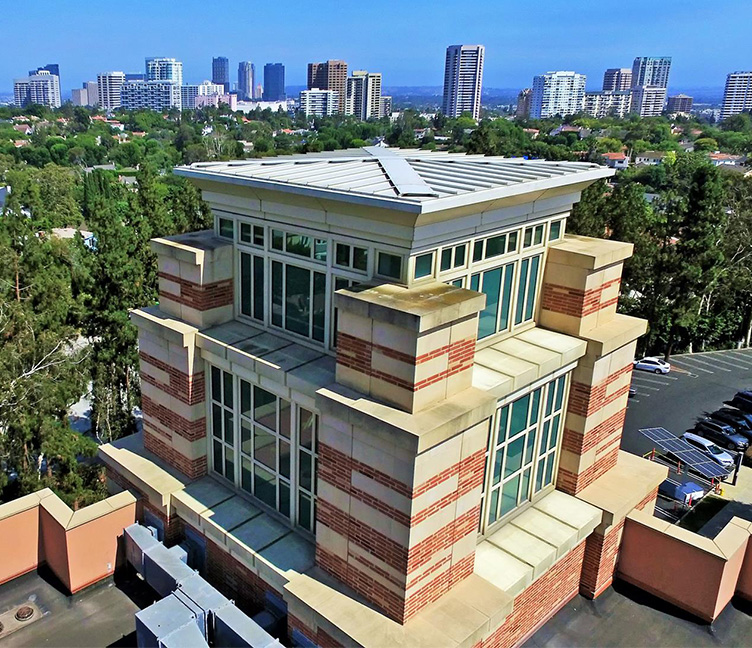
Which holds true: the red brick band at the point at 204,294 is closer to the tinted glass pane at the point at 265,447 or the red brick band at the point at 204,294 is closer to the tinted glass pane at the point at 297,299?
the tinted glass pane at the point at 297,299

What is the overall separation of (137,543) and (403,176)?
10.8 metres

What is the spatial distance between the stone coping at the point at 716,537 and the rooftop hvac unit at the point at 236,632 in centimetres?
971

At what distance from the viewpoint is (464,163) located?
17.1m

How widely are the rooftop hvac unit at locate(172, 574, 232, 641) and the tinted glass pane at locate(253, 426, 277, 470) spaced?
291cm

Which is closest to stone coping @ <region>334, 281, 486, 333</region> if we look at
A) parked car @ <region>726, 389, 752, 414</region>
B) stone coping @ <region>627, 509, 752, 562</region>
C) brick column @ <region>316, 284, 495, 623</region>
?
brick column @ <region>316, 284, 495, 623</region>

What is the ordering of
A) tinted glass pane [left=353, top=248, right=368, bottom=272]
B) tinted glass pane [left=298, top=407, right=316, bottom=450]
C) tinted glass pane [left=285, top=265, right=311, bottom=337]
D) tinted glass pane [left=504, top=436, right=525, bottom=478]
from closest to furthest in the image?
tinted glass pane [left=353, top=248, right=368, bottom=272]
tinted glass pane [left=298, top=407, right=316, bottom=450]
tinted glass pane [left=285, top=265, right=311, bottom=337]
tinted glass pane [left=504, top=436, right=525, bottom=478]

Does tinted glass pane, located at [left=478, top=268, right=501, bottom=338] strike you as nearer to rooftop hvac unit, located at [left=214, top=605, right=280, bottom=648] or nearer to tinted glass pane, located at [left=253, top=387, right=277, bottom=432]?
tinted glass pane, located at [left=253, top=387, right=277, bottom=432]

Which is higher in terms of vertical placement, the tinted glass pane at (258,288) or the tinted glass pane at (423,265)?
the tinted glass pane at (423,265)

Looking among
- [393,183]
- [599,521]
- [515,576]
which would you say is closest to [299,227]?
[393,183]

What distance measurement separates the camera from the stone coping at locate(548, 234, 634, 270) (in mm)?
15250

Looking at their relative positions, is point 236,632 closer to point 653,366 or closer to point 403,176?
point 403,176

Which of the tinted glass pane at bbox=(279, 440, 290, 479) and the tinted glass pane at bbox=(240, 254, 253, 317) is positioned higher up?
the tinted glass pane at bbox=(240, 254, 253, 317)

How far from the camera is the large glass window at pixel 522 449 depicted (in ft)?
47.3

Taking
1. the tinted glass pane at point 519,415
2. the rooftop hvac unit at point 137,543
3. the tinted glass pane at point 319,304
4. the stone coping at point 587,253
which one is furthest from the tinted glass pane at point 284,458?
the stone coping at point 587,253
